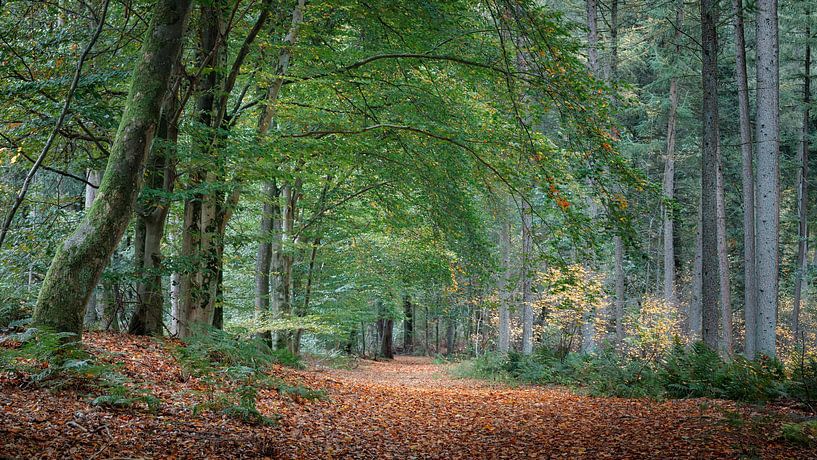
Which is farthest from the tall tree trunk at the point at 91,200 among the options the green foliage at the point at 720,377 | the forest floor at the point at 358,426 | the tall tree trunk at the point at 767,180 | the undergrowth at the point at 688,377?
the tall tree trunk at the point at 767,180

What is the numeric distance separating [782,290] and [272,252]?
26.7m

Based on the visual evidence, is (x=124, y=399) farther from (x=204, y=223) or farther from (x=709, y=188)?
(x=709, y=188)

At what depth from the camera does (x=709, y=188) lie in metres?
11.4

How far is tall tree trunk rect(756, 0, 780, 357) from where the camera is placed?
36.2ft

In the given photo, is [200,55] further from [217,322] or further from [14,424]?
[14,424]

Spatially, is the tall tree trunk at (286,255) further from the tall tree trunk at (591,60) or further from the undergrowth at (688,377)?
the tall tree trunk at (591,60)

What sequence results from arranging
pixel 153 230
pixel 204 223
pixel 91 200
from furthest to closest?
pixel 91 200 → pixel 204 223 → pixel 153 230

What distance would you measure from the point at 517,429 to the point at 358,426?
6.38 ft

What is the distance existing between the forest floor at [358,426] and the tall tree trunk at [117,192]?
31.8 inches

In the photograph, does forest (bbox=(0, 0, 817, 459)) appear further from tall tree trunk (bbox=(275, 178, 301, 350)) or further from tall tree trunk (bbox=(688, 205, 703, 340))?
tall tree trunk (bbox=(688, 205, 703, 340))

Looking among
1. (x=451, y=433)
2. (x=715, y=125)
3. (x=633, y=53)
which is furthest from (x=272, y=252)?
(x=633, y=53)

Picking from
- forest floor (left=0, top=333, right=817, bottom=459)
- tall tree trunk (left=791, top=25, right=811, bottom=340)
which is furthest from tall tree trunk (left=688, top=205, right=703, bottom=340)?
forest floor (left=0, top=333, right=817, bottom=459)

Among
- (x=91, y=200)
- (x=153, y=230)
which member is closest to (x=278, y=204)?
(x=91, y=200)

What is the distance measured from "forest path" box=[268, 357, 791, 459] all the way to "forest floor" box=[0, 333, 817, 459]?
0.05ft
